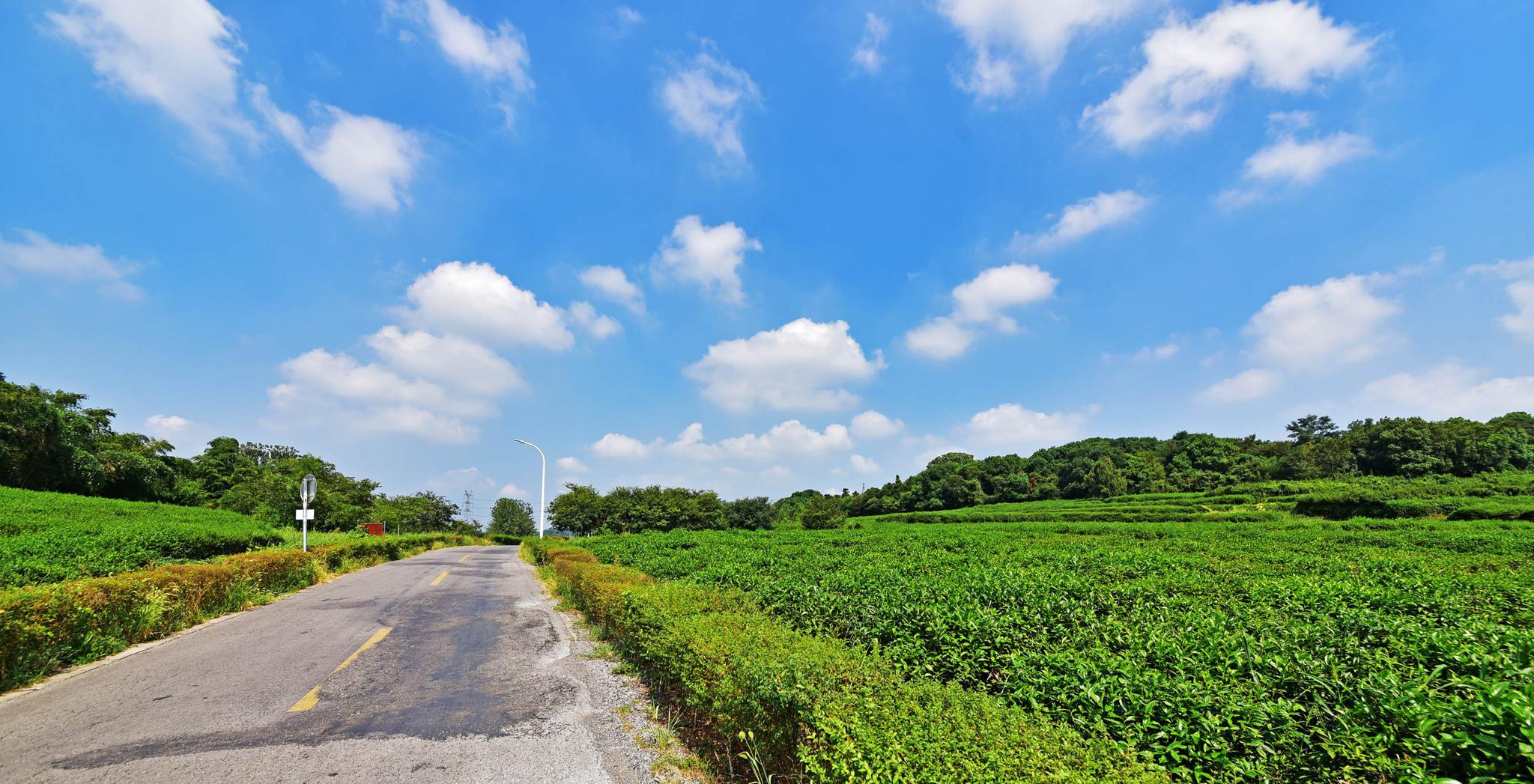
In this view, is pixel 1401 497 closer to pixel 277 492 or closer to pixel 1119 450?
pixel 1119 450

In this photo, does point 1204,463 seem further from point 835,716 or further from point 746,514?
point 835,716

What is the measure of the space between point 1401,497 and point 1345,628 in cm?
5084

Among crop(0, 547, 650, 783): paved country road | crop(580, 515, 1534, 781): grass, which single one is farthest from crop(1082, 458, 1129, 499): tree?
crop(0, 547, 650, 783): paved country road

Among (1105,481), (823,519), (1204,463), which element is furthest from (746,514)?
(1204,463)

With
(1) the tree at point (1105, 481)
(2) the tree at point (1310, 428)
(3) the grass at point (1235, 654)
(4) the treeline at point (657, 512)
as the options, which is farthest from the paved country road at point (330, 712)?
(2) the tree at point (1310, 428)

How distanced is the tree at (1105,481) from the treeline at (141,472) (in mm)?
81498

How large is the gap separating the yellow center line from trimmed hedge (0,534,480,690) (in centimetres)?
299

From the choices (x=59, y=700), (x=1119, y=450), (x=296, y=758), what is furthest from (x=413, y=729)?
(x=1119, y=450)

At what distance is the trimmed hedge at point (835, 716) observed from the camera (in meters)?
2.88

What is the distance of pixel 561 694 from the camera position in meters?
6.93

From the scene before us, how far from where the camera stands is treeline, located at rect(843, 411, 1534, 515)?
5612cm

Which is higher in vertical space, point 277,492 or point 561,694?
point 277,492

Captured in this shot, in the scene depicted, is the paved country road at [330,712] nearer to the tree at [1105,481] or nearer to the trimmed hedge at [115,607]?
the trimmed hedge at [115,607]

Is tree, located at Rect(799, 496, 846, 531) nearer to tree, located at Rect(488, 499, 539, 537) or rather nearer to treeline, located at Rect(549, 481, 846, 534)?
treeline, located at Rect(549, 481, 846, 534)
